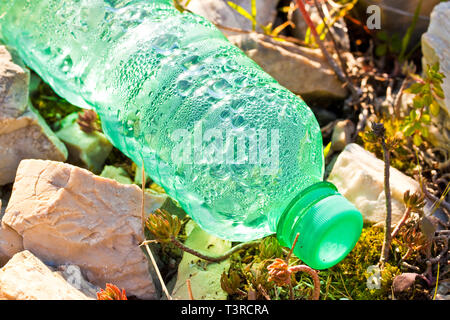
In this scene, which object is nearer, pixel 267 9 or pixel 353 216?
pixel 353 216

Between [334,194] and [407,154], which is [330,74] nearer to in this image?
[407,154]

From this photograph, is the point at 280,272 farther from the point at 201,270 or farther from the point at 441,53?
the point at 441,53

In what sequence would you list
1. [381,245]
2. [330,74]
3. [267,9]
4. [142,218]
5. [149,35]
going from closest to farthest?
[142,218]
[381,245]
[149,35]
[330,74]
[267,9]

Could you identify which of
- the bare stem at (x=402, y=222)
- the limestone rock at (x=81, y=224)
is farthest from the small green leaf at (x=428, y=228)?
the limestone rock at (x=81, y=224)

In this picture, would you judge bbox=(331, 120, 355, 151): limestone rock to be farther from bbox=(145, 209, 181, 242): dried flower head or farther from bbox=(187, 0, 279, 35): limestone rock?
bbox=(145, 209, 181, 242): dried flower head

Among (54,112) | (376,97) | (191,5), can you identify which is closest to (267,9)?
(191,5)

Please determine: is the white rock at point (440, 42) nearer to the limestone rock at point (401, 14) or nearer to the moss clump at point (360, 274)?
the limestone rock at point (401, 14)

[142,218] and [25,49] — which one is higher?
[25,49]

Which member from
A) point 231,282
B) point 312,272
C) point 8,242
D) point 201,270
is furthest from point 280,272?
point 8,242
